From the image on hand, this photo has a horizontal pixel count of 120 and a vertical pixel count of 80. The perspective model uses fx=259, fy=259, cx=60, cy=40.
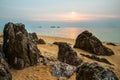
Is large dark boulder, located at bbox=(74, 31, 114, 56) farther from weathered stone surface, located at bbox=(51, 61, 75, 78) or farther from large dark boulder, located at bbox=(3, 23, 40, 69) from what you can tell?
large dark boulder, located at bbox=(3, 23, 40, 69)

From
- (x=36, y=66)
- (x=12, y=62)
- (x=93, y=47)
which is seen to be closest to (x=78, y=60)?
(x=36, y=66)

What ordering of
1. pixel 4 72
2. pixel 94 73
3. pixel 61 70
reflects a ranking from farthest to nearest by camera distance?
pixel 61 70, pixel 4 72, pixel 94 73

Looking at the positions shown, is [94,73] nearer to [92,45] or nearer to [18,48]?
[18,48]

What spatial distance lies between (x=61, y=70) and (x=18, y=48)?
3.09 meters

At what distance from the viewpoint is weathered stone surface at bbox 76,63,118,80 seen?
9148 mm

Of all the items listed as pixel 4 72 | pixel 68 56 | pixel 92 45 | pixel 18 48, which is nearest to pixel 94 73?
pixel 4 72

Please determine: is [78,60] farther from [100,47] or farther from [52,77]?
[100,47]

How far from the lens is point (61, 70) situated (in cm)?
1667

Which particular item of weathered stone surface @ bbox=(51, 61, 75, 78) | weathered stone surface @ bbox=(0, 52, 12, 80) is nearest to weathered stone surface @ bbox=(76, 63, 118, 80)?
weathered stone surface @ bbox=(0, 52, 12, 80)

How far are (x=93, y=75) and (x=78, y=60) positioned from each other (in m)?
10.8

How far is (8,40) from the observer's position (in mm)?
16750

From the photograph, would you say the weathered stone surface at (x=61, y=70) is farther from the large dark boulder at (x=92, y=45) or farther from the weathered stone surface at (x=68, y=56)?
the large dark boulder at (x=92, y=45)

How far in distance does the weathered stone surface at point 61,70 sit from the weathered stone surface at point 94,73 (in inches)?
247

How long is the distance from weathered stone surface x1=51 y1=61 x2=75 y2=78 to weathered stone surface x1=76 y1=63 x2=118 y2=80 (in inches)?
247
